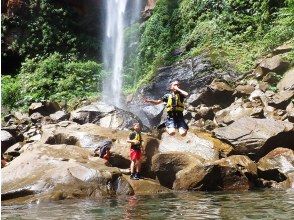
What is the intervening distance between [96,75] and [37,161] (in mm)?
20460

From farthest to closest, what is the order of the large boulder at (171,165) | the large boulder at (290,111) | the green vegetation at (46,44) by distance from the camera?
the green vegetation at (46,44) < the large boulder at (290,111) < the large boulder at (171,165)

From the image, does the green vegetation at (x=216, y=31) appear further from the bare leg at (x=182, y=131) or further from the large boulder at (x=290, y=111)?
the bare leg at (x=182, y=131)

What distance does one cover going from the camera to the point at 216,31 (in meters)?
26.3

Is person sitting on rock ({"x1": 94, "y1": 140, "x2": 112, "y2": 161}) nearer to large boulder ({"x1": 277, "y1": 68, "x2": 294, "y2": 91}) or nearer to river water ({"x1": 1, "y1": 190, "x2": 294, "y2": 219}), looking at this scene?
river water ({"x1": 1, "y1": 190, "x2": 294, "y2": 219})

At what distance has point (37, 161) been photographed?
11.6m

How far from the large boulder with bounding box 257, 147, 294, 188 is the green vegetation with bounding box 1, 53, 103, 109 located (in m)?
→ 17.5

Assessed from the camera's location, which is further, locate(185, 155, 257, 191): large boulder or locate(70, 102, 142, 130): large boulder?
locate(70, 102, 142, 130): large boulder

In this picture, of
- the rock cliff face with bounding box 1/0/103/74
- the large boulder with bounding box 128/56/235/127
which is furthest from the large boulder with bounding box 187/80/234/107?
the rock cliff face with bounding box 1/0/103/74

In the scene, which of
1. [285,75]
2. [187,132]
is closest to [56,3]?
[285,75]

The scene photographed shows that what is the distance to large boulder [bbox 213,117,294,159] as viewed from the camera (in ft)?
42.7

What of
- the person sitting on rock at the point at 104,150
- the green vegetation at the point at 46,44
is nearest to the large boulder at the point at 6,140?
the person sitting on rock at the point at 104,150

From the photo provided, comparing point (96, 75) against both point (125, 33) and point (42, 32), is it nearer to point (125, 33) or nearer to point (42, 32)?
point (125, 33)

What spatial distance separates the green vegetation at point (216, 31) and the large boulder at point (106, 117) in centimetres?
696

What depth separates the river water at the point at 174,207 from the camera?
7.20 meters
